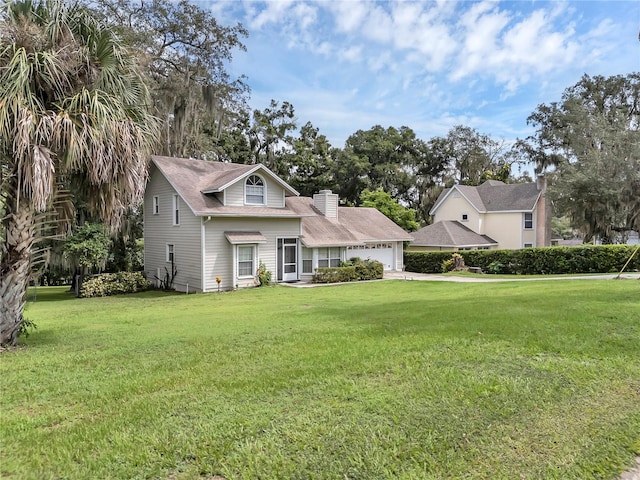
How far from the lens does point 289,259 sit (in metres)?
22.1

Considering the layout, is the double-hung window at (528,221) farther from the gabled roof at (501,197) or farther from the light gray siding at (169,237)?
the light gray siding at (169,237)

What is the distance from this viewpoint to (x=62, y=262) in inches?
778

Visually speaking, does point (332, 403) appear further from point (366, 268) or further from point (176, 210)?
point (366, 268)

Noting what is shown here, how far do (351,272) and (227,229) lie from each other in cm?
721

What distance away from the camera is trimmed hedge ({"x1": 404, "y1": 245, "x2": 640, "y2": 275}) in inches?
908

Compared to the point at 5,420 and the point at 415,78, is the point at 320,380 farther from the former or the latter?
the point at 415,78

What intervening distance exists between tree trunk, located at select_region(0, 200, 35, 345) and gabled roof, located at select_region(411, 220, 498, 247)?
2877 cm

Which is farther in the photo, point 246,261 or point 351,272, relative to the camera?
point 351,272

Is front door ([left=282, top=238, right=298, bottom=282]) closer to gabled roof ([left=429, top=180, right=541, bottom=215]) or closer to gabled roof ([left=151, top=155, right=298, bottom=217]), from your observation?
gabled roof ([left=151, top=155, right=298, bottom=217])

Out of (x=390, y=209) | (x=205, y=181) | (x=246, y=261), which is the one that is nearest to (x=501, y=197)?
(x=390, y=209)

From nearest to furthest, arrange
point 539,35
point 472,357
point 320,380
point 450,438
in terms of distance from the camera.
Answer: point 450,438 → point 320,380 → point 472,357 → point 539,35

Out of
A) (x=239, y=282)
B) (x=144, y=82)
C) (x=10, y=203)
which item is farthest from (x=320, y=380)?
(x=239, y=282)

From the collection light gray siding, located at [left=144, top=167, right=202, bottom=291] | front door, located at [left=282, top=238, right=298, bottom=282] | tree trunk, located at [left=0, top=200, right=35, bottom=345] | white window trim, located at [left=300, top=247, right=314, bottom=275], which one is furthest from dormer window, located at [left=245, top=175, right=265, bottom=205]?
tree trunk, located at [left=0, top=200, right=35, bottom=345]

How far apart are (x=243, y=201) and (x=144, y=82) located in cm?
1149
